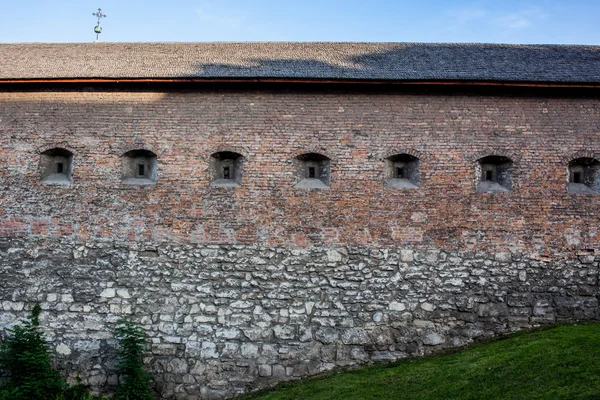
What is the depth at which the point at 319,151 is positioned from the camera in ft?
33.2

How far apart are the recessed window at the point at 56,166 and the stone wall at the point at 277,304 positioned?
5.47 feet

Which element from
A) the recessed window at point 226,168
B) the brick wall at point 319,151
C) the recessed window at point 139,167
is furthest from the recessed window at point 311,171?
the recessed window at point 139,167

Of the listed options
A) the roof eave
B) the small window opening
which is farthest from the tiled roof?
the small window opening

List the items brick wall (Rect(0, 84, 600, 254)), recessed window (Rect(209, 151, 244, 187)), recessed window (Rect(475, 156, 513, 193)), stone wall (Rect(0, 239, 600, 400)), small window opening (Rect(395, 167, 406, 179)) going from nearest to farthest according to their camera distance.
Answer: stone wall (Rect(0, 239, 600, 400)) → brick wall (Rect(0, 84, 600, 254)) → recessed window (Rect(475, 156, 513, 193)) → recessed window (Rect(209, 151, 244, 187)) → small window opening (Rect(395, 167, 406, 179))

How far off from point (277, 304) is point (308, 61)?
16.2 feet

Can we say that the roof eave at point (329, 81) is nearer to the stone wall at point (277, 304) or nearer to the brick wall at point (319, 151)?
the brick wall at point (319, 151)

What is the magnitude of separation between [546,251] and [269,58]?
21.5 ft

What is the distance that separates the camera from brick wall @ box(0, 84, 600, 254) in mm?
9945

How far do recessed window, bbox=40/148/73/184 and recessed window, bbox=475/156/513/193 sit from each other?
7666 millimetres

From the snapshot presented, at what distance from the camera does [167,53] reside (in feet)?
39.2

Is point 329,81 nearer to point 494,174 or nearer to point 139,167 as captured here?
point 494,174

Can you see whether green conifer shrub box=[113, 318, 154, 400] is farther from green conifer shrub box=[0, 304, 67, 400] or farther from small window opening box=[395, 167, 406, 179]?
small window opening box=[395, 167, 406, 179]

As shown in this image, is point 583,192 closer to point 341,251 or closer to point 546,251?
point 546,251

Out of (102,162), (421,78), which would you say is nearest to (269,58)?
(421,78)
